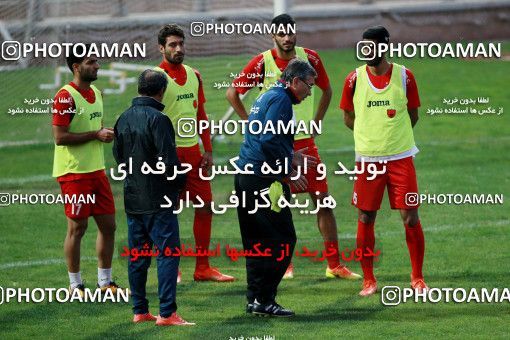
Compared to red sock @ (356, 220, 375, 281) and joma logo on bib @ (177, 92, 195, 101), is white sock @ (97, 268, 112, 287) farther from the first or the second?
red sock @ (356, 220, 375, 281)

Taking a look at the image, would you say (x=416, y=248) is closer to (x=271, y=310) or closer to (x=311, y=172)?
(x=311, y=172)

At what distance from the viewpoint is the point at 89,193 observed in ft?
38.8

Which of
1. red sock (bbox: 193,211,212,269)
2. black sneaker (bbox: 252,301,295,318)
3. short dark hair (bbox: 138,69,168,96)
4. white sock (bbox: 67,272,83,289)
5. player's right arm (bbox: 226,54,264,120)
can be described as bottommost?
black sneaker (bbox: 252,301,295,318)

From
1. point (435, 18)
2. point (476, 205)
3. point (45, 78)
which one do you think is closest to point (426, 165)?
point (476, 205)

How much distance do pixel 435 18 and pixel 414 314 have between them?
23.7 metres

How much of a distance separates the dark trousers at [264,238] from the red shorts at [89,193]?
1.50m

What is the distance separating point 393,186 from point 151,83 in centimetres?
262

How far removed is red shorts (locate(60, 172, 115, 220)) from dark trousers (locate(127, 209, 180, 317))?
116cm

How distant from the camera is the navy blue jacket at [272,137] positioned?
1070 cm

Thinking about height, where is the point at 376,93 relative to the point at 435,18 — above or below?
below

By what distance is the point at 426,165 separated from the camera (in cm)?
1927

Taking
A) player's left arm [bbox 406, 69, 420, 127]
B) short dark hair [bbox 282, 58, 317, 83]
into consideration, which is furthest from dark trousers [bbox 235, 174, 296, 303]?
player's left arm [bbox 406, 69, 420, 127]

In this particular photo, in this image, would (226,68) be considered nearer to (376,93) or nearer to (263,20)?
(263,20)

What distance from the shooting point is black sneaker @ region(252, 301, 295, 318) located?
1087cm
